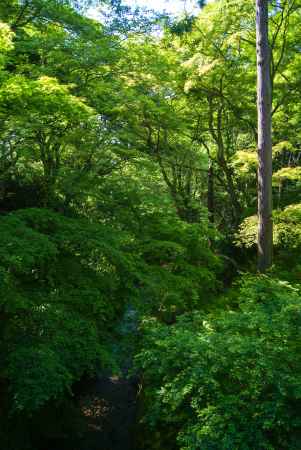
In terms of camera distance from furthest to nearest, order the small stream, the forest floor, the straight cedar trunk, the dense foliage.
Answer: the straight cedar trunk → the forest floor → the small stream → the dense foliage

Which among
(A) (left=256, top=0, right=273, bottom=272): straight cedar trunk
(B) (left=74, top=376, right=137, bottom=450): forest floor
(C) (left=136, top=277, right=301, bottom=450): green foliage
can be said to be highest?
(A) (left=256, top=0, right=273, bottom=272): straight cedar trunk

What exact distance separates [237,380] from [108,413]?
593 cm

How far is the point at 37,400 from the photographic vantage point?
3.81 meters

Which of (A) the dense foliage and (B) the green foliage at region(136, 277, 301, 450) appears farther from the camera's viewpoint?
(A) the dense foliage

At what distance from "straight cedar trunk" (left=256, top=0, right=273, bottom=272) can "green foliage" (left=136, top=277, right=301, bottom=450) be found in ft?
12.2

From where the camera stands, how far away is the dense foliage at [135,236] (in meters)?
4.07

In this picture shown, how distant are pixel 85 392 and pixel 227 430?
23.1ft

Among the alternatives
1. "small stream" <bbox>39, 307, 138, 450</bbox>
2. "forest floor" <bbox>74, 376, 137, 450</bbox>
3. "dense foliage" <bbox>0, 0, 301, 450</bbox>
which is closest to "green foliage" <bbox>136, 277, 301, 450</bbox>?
"dense foliage" <bbox>0, 0, 301, 450</bbox>

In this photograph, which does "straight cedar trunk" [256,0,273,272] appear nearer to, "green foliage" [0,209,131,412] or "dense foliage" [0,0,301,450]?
"dense foliage" [0,0,301,450]

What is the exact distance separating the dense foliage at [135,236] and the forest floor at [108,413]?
0.91 meters

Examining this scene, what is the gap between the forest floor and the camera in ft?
25.7

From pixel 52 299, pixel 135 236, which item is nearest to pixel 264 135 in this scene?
pixel 135 236

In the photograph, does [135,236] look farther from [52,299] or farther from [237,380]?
[237,380]

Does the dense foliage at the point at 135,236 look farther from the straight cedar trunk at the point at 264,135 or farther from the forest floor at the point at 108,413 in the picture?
the forest floor at the point at 108,413
